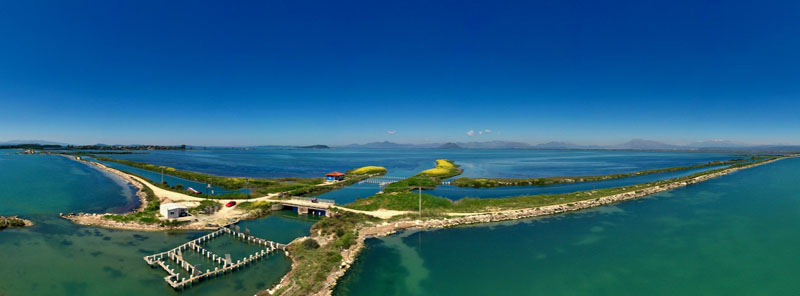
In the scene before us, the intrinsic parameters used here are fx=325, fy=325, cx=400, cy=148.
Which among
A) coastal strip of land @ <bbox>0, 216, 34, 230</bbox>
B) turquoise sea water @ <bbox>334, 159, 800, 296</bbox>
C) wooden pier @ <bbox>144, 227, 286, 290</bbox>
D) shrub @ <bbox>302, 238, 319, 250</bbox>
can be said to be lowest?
turquoise sea water @ <bbox>334, 159, 800, 296</bbox>

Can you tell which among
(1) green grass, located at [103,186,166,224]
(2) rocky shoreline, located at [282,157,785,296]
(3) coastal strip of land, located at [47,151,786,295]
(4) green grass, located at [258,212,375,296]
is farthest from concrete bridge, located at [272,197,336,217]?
(1) green grass, located at [103,186,166,224]

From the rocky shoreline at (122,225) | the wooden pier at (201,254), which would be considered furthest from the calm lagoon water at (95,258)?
the rocky shoreline at (122,225)

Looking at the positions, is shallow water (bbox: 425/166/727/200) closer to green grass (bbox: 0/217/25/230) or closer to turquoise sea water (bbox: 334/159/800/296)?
turquoise sea water (bbox: 334/159/800/296)

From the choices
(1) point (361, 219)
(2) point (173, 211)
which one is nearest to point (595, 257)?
(1) point (361, 219)

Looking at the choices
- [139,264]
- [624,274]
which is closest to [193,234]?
[139,264]

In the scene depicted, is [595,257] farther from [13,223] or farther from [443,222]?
[13,223]

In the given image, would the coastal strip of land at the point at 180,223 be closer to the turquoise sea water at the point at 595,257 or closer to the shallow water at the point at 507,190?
the turquoise sea water at the point at 595,257
